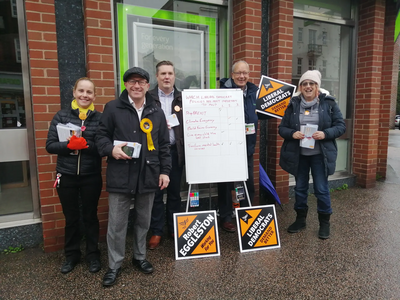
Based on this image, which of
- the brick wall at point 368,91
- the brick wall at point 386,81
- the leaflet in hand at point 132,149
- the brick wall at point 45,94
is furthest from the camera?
the brick wall at point 386,81

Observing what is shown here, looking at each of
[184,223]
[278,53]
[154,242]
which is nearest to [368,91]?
[278,53]

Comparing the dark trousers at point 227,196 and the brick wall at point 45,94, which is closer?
the brick wall at point 45,94

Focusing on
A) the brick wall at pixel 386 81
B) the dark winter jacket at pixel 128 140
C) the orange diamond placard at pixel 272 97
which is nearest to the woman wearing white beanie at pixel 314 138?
the orange diamond placard at pixel 272 97

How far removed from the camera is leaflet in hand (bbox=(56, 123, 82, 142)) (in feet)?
8.50

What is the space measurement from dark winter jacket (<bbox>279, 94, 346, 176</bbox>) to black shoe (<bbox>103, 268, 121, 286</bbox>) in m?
2.16

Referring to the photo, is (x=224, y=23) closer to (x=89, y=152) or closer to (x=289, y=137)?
(x=289, y=137)

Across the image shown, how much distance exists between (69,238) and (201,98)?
1.91 meters

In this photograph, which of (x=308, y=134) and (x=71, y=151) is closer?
(x=71, y=151)

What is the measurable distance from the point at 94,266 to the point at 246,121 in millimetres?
2238

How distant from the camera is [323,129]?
336 cm

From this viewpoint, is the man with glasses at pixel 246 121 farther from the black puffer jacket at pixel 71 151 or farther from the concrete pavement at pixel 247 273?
the black puffer jacket at pixel 71 151

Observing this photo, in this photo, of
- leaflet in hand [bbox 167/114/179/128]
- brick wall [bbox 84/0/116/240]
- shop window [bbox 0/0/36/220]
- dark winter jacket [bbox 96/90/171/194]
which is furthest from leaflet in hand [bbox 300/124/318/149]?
shop window [bbox 0/0/36/220]

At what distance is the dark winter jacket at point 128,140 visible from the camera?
2.46 meters

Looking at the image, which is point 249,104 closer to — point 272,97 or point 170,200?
point 272,97
